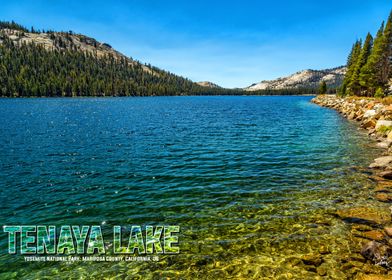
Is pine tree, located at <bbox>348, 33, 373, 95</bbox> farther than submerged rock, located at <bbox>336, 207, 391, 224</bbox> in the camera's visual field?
Yes

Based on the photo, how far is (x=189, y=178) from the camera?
18.1 m

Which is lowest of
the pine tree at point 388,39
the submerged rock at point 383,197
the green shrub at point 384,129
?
the submerged rock at point 383,197

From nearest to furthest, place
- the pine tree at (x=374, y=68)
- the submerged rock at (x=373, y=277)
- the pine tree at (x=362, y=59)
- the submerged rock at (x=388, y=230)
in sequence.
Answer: the submerged rock at (x=373, y=277)
the submerged rock at (x=388, y=230)
the pine tree at (x=374, y=68)
the pine tree at (x=362, y=59)

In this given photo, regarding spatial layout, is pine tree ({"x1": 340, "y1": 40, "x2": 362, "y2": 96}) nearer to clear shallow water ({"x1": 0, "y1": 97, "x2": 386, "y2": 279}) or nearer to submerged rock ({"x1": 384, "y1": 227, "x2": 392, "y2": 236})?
clear shallow water ({"x1": 0, "y1": 97, "x2": 386, "y2": 279})

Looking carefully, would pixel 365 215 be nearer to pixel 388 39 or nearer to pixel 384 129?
pixel 384 129

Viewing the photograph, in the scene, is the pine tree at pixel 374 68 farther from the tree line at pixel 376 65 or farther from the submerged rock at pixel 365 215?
the submerged rock at pixel 365 215

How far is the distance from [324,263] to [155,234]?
7.40 metres

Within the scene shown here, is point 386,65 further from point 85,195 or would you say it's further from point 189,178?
point 85,195

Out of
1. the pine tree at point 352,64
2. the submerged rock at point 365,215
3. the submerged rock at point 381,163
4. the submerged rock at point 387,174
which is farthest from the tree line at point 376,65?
the submerged rock at point 365,215

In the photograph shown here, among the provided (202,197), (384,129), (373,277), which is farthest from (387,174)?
(384,129)

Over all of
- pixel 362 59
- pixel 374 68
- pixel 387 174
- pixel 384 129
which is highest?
pixel 362 59

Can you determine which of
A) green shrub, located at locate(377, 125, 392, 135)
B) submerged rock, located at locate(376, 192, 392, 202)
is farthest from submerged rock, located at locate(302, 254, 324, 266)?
green shrub, located at locate(377, 125, 392, 135)

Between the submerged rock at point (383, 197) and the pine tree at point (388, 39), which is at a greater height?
the pine tree at point (388, 39)

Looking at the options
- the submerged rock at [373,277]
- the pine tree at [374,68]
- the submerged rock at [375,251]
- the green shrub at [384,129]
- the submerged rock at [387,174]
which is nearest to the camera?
the submerged rock at [373,277]
